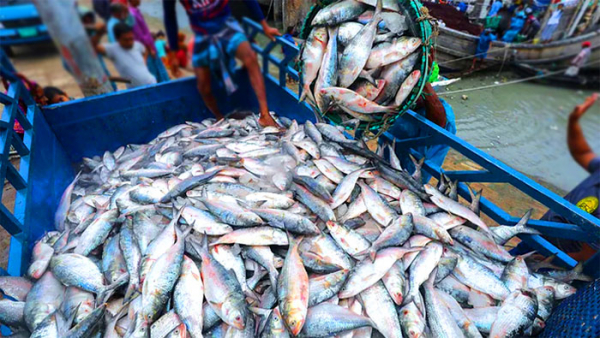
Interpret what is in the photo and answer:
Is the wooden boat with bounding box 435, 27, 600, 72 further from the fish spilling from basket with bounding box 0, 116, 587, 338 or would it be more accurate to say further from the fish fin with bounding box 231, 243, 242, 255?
the fish fin with bounding box 231, 243, 242, 255

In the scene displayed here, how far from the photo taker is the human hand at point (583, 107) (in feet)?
3.76

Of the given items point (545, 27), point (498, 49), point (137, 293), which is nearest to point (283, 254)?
point (137, 293)

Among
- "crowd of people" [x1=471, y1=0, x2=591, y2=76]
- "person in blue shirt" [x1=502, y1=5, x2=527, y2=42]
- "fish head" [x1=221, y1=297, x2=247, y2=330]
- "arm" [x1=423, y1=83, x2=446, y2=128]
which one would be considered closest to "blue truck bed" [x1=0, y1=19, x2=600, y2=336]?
"arm" [x1=423, y1=83, x2=446, y2=128]

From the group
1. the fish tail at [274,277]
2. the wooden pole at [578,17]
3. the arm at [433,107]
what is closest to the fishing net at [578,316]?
the arm at [433,107]

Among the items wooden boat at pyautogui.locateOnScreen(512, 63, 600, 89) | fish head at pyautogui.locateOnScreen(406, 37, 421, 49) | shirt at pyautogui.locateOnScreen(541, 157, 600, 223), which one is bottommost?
shirt at pyautogui.locateOnScreen(541, 157, 600, 223)

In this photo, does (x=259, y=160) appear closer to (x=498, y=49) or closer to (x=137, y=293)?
(x=137, y=293)

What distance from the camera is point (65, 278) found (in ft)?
5.96

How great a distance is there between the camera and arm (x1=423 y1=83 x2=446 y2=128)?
2270mm

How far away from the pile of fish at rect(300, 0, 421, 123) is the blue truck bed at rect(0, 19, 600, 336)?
494 millimetres

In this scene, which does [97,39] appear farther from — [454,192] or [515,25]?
[515,25]

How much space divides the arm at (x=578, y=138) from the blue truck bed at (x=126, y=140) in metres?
0.30

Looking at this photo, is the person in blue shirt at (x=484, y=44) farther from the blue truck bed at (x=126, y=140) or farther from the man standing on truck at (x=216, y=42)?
the man standing on truck at (x=216, y=42)

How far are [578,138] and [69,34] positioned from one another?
2.21 m

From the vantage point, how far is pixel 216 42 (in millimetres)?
2711
